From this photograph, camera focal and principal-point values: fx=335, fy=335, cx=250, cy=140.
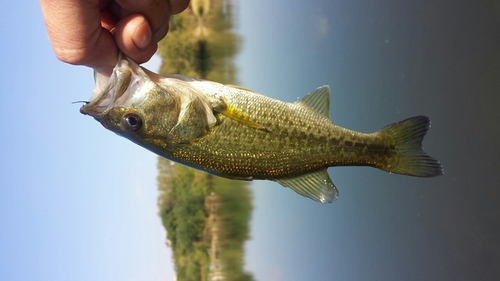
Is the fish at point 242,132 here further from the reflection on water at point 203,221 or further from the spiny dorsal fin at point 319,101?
the reflection on water at point 203,221

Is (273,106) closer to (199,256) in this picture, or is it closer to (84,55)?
(84,55)

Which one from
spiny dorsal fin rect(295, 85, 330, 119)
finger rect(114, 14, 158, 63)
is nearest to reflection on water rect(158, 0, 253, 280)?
spiny dorsal fin rect(295, 85, 330, 119)

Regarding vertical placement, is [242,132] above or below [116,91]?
below

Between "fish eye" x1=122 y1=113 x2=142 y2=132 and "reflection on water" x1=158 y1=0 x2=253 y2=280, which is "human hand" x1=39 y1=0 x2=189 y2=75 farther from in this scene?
"reflection on water" x1=158 y1=0 x2=253 y2=280

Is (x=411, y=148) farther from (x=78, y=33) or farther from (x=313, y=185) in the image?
(x=78, y=33)

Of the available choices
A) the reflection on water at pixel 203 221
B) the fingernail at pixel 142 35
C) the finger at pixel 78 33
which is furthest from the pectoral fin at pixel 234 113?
the reflection on water at pixel 203 221

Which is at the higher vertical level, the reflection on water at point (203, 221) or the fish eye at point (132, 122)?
the reflection on water at point (203, 221)

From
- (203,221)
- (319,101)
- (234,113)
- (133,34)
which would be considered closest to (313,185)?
(319,101)
